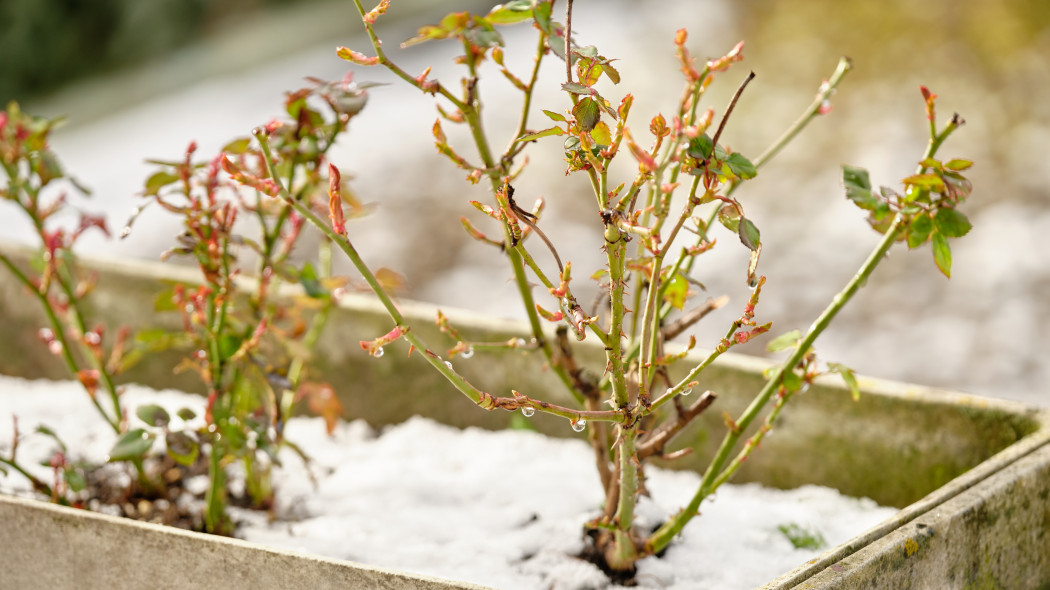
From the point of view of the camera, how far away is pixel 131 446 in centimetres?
106

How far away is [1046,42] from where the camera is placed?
173 inches

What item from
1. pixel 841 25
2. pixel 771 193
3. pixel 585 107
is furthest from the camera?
pixel 841 25

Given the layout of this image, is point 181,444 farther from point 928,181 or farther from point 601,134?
point 928,181

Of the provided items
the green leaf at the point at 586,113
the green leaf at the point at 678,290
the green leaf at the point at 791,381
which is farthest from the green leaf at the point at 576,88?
the green leaf at the point at 791,381

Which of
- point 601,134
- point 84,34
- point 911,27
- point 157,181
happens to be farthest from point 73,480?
point 84,34

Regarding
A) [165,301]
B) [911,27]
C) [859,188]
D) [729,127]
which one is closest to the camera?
[859,188]

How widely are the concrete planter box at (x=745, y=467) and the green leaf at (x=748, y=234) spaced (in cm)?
27

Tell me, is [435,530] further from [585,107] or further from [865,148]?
[865,148]

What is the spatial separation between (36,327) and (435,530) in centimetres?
85

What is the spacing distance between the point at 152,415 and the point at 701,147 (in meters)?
0.66

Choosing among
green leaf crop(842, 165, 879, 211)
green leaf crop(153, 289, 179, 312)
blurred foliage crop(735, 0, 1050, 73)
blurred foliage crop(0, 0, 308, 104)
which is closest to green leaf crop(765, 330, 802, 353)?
green leaf crop(842, 165, 879, 211)

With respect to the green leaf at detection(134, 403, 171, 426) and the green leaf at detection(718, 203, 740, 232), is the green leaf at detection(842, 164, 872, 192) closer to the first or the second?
the green leaf at detection(718, 203, 740, 232)

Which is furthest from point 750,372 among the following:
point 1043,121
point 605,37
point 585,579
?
point 605,37

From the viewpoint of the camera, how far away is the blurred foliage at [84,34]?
5.23 m
